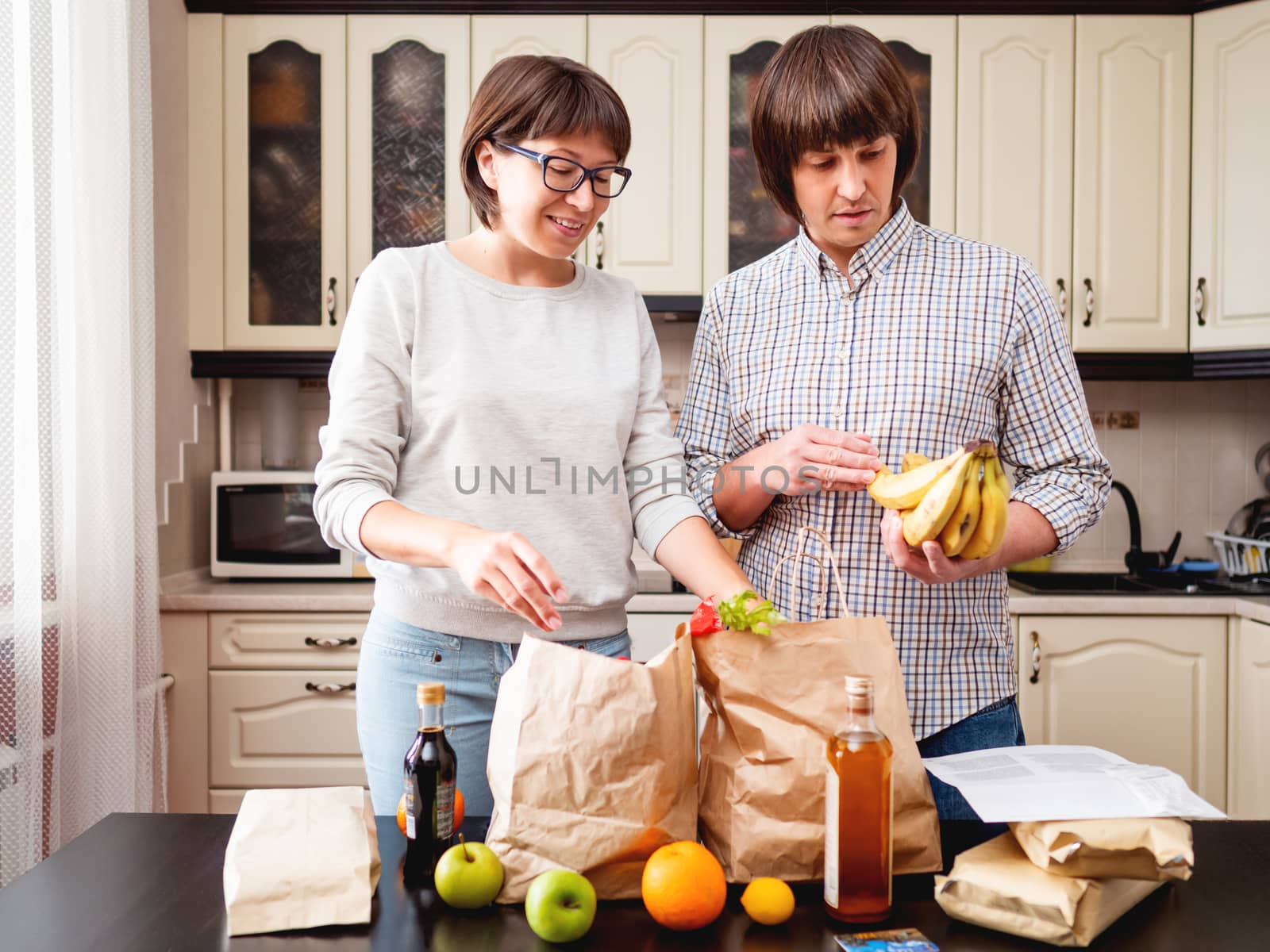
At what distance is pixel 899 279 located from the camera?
4.07ft

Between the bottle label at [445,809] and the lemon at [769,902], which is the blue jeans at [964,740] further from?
the bottle label at [445,809]

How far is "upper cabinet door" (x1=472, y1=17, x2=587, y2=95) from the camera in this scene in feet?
8.62

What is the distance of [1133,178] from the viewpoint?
262 centimetres

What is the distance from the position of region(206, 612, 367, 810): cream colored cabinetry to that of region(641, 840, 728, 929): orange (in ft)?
5.87

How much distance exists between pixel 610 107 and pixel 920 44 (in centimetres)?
177

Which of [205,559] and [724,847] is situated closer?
[724,847]

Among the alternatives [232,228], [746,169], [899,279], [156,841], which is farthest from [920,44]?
[156,841]

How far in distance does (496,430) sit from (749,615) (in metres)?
0.44

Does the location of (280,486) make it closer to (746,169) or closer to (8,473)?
(8,473)

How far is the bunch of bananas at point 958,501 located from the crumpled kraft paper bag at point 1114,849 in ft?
0.93

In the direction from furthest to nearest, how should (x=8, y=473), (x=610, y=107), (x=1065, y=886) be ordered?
(x=8, y=473), (x=610, y=107), (x=1065, y=886)

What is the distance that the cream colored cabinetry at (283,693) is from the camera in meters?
2.45

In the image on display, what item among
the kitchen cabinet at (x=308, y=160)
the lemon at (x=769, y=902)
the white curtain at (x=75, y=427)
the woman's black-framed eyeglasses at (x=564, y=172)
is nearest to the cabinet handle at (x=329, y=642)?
the white curtain at (x=75, y=427)

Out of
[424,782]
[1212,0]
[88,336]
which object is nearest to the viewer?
[424,782]
